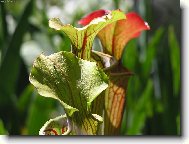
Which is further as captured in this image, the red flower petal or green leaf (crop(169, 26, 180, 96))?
green leaf (crop(169, 26, 180, 96))

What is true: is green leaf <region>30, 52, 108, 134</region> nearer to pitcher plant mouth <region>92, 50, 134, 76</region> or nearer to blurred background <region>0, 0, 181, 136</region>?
pitcher plant mouth <region>92, 50, 134, 76</region>

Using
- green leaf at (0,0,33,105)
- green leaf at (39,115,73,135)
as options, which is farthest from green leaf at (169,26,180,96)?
green leaf at (39,115,73,135)

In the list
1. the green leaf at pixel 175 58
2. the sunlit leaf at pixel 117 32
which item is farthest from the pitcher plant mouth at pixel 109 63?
the green leaf at pixel 175 58

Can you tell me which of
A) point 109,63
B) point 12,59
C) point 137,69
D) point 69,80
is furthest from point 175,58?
point 69,80

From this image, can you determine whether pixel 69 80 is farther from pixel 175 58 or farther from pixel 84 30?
pixel 175 58

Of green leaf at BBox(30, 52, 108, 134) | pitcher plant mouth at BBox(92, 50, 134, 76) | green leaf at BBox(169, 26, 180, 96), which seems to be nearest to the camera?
green leaf at BBox(30, 52, 108, 134)

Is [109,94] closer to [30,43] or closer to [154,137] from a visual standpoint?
[154,137]

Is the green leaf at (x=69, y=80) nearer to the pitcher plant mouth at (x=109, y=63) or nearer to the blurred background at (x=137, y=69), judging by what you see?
A: the pitcher plant mouth at (x=109, y=63)
